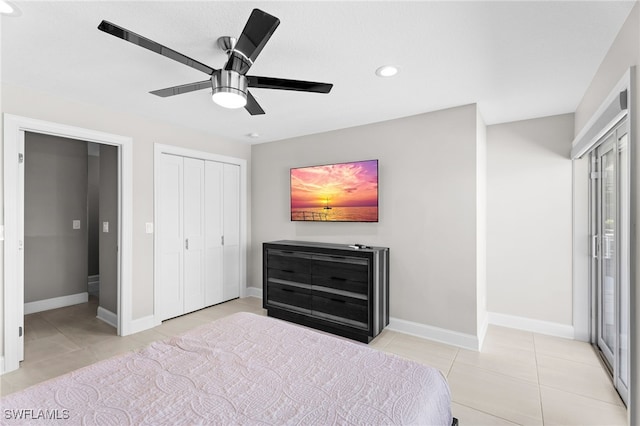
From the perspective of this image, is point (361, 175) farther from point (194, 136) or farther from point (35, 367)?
point (35, 367)

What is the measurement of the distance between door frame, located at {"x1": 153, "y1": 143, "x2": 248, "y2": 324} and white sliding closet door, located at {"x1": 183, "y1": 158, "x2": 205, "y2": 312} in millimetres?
132

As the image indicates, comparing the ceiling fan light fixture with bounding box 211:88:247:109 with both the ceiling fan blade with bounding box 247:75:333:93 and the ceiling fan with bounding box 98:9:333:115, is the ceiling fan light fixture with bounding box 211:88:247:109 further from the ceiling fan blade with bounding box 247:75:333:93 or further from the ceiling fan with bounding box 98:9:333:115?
the ceiling fan blade with bounding box 247:75:333:93

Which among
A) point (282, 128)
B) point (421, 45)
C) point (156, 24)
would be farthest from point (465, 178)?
point (156, 24)

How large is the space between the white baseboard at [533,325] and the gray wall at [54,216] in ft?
19.3

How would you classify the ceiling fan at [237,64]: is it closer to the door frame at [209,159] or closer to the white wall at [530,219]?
the door frame at [209,159]

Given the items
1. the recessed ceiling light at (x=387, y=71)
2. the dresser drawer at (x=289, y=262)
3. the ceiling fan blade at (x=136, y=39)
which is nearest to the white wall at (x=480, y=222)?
the recessed ceiling light at (x=387, y=71)

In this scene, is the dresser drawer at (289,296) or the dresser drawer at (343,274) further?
the dresser drawer at (289,296)

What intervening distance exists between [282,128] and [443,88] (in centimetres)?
209

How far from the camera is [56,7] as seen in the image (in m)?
1.67

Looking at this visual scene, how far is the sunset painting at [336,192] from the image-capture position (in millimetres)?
3680

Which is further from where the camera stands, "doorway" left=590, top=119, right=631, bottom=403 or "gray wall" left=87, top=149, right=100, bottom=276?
"gray wall" left=87, top=149, right=100, bottom=276

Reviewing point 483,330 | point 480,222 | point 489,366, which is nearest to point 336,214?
A: point 480,222

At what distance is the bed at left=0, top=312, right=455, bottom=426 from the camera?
1.16 meters

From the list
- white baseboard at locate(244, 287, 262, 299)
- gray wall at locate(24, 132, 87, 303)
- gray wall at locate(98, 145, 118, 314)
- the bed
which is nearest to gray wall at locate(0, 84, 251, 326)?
gray wall at locate(98, 145, 118, 314)
